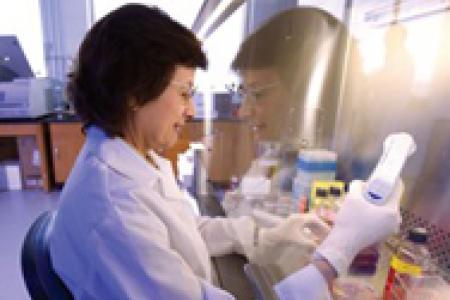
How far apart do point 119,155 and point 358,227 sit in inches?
21.8

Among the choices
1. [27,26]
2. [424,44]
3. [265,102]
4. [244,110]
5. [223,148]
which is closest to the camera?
[424,44]

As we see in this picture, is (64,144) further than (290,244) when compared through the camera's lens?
Yes

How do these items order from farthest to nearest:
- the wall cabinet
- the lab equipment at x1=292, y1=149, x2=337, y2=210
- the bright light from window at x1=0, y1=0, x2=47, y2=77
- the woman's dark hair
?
the bright light from window at x1=0, y1=0, x2=47, y2=77, the wall cabinet, the lab equipment at x1=292, y1=149, x2=337, y2=210, the woman's dark hair

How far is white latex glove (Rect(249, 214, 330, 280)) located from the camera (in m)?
0.76

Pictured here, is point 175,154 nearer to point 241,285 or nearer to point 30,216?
point 241,285

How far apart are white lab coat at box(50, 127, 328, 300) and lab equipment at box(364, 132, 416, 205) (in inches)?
7.6

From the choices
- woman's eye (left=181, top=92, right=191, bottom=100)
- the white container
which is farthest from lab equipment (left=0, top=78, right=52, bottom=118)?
woman's eye (left=181, top=92, right=191, bottom=100)

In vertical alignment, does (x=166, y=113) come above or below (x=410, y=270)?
above

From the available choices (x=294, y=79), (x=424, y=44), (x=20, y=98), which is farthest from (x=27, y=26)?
(x=424, y=44)

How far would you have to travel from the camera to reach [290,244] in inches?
34.5

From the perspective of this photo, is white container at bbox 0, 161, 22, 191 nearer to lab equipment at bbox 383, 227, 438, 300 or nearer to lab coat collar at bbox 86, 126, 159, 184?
lab coat collar at bbox 86, 126, 159, 184

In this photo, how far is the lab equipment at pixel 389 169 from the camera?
2.00 ft

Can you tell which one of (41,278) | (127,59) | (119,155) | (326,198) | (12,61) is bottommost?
(41,278)

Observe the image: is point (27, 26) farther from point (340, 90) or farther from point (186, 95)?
point (340, 90)
